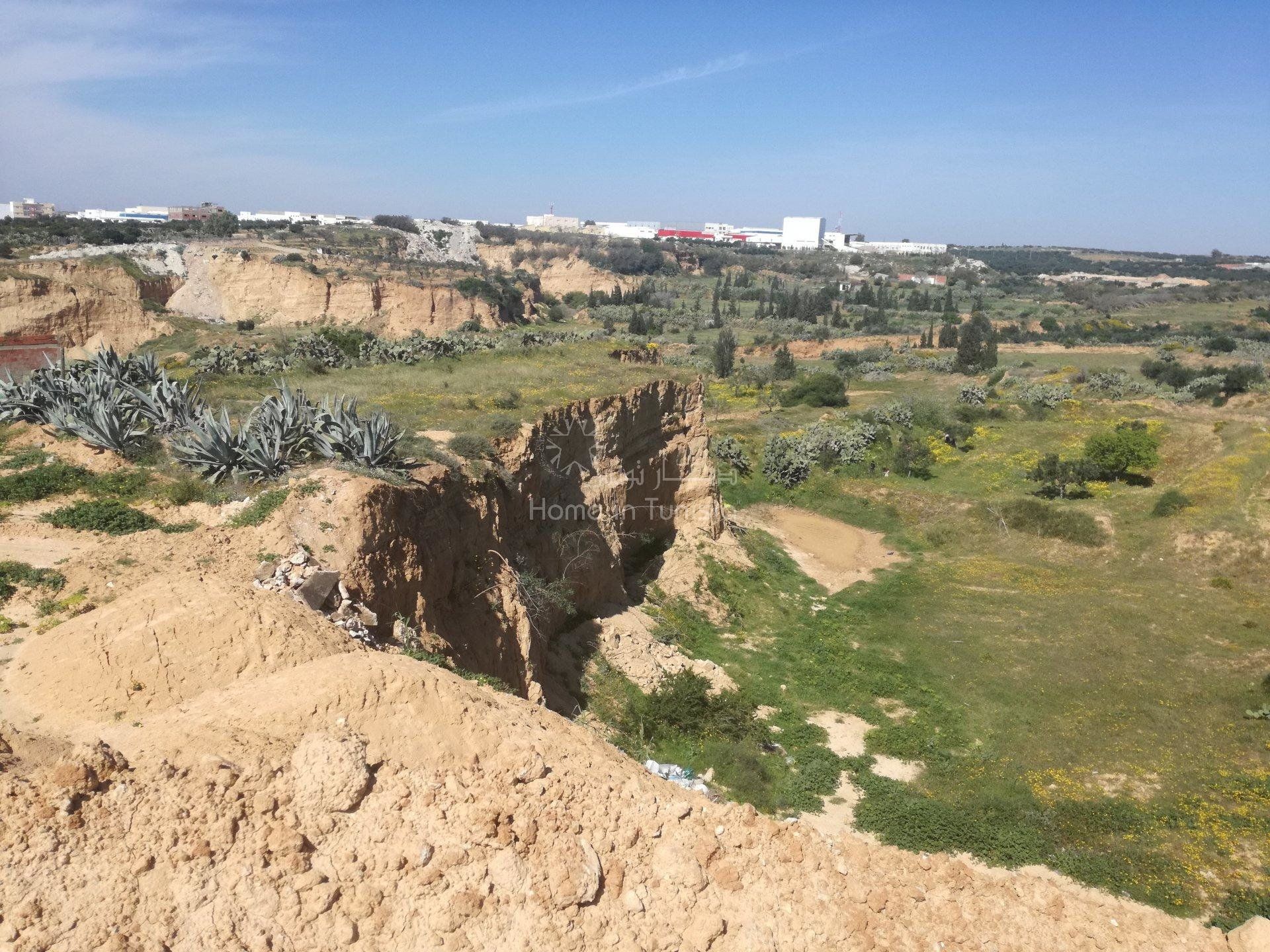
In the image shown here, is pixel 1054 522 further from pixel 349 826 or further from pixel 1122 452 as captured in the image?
pixel 349 826

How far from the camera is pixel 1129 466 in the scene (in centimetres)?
3156

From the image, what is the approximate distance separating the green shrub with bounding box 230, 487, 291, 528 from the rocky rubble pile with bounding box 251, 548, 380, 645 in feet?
3.12

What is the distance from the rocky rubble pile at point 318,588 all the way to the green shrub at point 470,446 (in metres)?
4.78

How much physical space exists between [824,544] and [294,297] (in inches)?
1436

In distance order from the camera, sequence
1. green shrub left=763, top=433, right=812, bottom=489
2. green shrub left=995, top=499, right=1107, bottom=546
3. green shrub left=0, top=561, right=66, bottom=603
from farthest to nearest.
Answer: green shrub left=763, top=433, right=812, bottom=489, green shrub left=995, top=499, right=1107, bottom=546, green shrub left=0, top=561, right=66, bottom=603

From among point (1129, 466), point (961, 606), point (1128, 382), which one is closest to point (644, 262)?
point (1128, 382)

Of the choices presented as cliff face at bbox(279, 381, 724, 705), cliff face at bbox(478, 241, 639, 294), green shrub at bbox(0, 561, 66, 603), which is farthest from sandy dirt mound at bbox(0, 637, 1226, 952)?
cliff face at bbox(478, 241, 639, 294)

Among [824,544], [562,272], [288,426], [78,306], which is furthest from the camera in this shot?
[562,272]

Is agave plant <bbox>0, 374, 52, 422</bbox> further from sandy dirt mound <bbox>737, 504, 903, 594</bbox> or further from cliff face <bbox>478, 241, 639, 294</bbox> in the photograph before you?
cliff face <bbox>478, 241, 639, 294</bbox>

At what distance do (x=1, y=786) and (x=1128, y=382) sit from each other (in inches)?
2155

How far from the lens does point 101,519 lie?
9477mm

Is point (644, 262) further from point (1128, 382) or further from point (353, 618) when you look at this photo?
point (353, 618)

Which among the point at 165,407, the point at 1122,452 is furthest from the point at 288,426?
the point at 1122,452

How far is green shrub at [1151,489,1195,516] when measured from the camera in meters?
27.3
